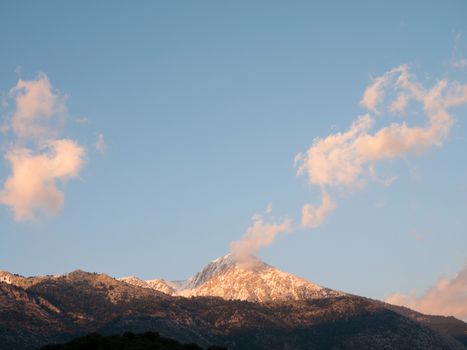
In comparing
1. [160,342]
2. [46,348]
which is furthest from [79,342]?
[160,342]

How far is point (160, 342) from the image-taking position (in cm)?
12644

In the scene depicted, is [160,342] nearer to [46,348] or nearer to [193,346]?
[193,346]

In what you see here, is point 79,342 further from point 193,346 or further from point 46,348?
point 193,346

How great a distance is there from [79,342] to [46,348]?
20.8 ft

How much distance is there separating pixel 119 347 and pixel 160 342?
9.19 m

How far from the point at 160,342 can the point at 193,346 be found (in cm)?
635

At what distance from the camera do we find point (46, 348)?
12600 centimetres

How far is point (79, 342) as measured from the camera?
12612cm

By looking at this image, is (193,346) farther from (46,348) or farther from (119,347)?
(46,348)

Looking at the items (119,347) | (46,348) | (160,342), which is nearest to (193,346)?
(160,342)

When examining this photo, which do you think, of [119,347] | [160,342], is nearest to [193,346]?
[160,342]

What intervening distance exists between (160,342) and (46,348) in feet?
71.0

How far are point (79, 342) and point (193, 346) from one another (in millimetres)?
21684

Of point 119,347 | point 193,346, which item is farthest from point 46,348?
point 193,346
